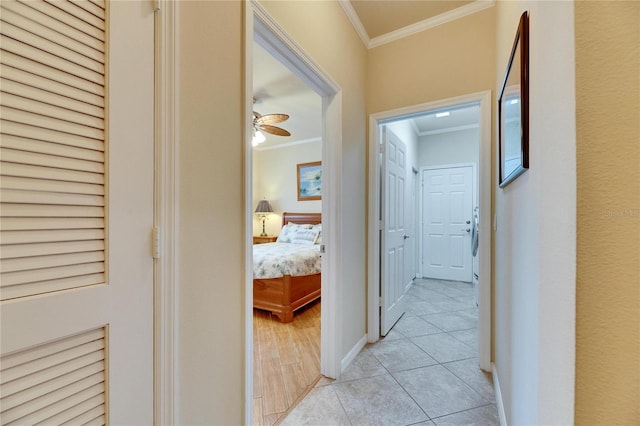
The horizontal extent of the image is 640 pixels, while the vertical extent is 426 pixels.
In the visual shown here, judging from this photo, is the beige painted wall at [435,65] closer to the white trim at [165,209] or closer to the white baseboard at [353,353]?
the white trim at [165,209]

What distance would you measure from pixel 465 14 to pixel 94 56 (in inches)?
99.1

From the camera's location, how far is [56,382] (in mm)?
608

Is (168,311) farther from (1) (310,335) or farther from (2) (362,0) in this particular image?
(2) (362,0)

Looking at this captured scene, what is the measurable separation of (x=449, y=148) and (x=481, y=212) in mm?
2971

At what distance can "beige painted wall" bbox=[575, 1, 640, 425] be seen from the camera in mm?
480

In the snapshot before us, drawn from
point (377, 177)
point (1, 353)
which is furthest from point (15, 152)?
point (377, 177)

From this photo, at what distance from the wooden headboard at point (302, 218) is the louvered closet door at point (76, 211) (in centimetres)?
414

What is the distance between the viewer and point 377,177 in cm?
232

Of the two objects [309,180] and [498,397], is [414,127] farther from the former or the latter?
[498,397]

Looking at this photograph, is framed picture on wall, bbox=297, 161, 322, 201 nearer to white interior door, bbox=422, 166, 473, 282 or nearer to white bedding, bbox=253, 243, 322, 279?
white interior door, bbox=422, 166, 473, 282

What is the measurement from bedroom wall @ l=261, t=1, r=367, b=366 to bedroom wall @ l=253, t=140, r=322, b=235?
298 cm

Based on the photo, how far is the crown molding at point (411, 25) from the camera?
194cm

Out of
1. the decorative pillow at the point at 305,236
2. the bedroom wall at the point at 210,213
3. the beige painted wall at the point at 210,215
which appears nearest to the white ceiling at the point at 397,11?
the bedroom wall at the point at 210,213

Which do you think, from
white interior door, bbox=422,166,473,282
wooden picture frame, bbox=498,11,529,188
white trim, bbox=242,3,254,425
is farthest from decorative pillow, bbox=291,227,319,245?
wooden picture frame, bbox=498,11,529,188
